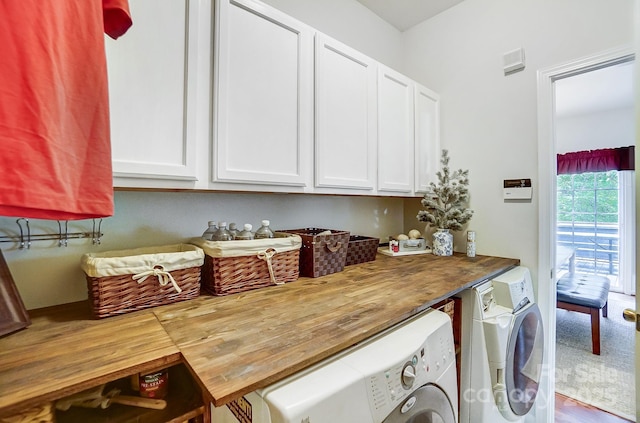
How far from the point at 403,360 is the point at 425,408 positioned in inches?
8.4

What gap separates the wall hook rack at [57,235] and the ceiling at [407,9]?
2.27 m

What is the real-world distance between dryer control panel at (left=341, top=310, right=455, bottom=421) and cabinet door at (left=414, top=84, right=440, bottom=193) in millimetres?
1214

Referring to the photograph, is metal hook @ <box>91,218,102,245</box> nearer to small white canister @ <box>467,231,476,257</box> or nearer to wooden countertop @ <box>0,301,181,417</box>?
wooden countertop @ <box>0,301,181,417</box>

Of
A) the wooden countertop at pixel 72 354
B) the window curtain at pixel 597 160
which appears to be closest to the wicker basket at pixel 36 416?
the wooden countertop at pixel 72 354

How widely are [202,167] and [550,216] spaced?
6.48 feet

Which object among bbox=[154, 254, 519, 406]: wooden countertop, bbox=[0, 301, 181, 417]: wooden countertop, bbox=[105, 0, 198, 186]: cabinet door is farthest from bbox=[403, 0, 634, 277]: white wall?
bbox=[0, 301, 181, 417]: wooden countertop

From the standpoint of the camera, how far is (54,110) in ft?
2.00

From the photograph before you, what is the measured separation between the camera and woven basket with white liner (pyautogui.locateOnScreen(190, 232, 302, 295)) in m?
1.10

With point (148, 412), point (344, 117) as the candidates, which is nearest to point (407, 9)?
point (344, 117)

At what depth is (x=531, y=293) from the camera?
1.63m

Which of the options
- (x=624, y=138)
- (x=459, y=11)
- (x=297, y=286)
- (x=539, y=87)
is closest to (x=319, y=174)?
(x=297, y=286)

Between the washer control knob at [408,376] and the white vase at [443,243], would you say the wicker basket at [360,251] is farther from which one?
the washer control knob at [408,376]

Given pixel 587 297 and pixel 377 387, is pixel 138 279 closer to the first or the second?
pixel 377 387

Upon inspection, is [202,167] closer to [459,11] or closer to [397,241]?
[397,241]
